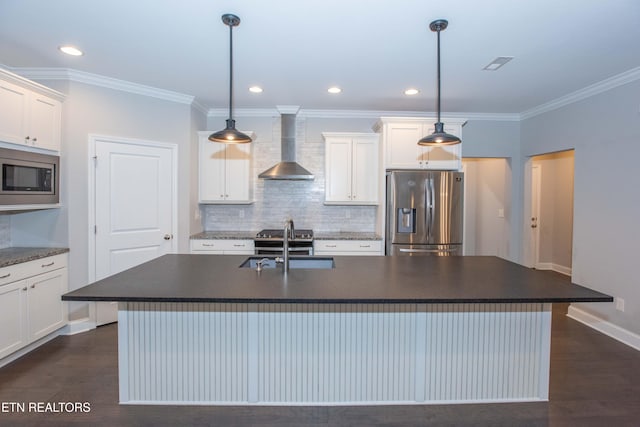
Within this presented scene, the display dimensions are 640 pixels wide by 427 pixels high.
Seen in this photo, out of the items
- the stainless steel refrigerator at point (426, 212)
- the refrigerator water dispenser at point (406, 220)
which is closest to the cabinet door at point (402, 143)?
the stainless steel refrigerator at point (426, 212)

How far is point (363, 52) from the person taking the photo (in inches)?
113

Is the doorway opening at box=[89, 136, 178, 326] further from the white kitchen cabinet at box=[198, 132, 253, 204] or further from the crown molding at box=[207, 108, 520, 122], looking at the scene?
the crown molding at box=[207, 108, 520, 122]

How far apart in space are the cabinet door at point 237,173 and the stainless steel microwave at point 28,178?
1761 millimetres

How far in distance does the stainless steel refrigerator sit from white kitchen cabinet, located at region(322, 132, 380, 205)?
0.49 m

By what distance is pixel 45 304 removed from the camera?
123 inches

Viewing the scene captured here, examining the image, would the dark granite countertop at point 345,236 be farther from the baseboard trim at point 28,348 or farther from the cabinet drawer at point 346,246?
the baseboard trim at point 28,348

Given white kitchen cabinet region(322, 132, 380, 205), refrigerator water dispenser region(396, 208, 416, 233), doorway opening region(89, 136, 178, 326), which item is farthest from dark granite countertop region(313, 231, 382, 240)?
doorway opening region(89, 136, 178, 326)

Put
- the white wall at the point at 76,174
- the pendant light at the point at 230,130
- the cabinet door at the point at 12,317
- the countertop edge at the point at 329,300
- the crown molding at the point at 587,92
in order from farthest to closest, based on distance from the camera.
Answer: the white wall at the point at 76,174 < the crown molding at the point at 587,92 < the cabinet door at the point at 12,317 < the pendant light at the point at 230,130 < the countertop edge at the point at 329,300

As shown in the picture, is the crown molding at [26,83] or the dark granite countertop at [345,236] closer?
the crown molding at [26,83]

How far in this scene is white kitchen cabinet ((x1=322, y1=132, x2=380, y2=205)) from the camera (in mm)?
4508

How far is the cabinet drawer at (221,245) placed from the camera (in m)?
4.22

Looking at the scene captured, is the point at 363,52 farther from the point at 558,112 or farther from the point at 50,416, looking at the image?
the point at 50,416

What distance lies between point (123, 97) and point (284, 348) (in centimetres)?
312

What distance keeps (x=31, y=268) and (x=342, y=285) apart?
2.72 m
